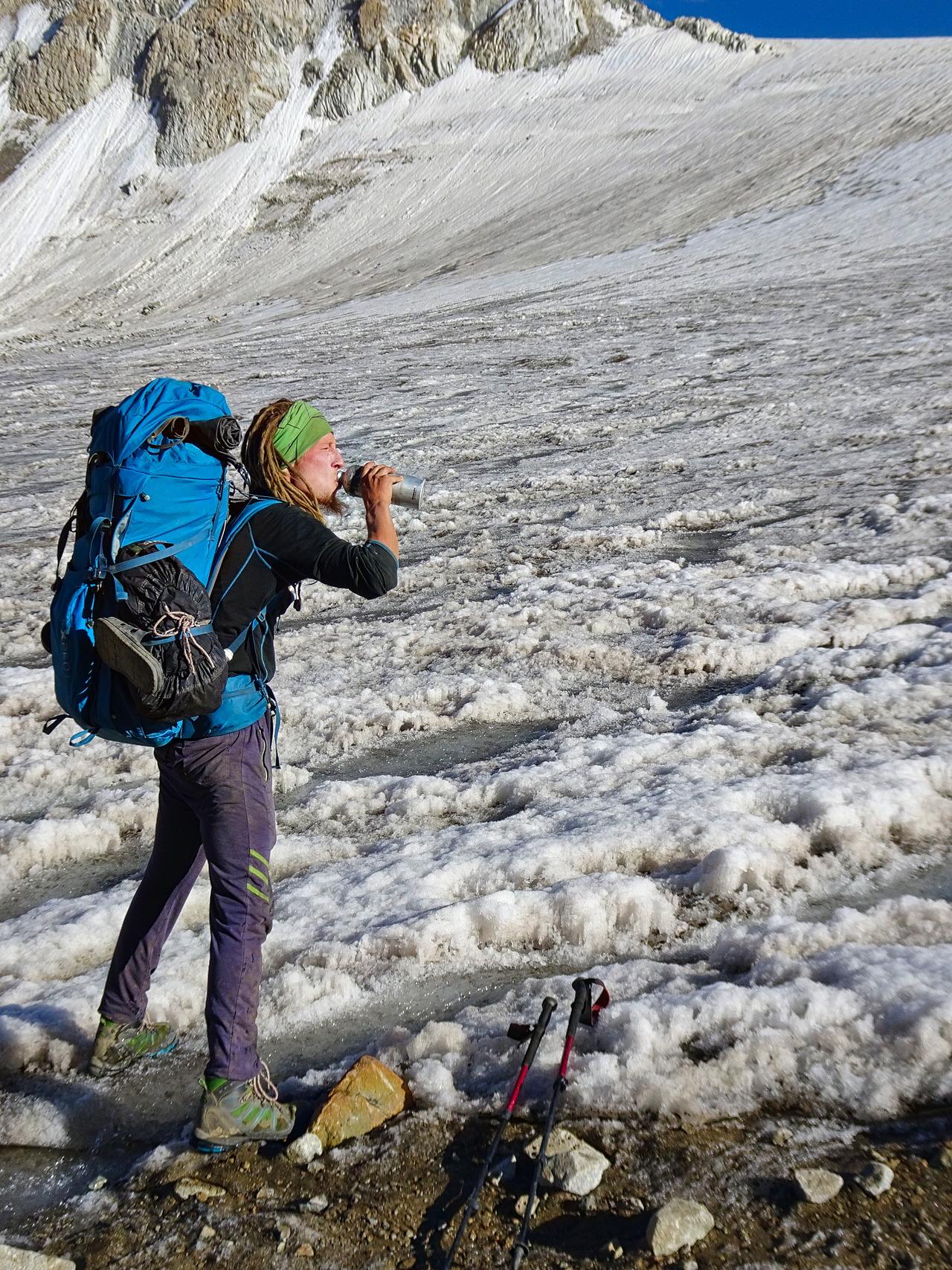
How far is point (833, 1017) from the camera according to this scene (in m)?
2.47

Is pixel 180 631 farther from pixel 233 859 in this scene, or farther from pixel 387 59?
pixel 387 59

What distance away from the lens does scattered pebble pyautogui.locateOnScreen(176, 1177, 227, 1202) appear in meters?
2.27

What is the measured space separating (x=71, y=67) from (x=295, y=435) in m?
66.0

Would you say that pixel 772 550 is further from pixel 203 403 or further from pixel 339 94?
pixel 339 94

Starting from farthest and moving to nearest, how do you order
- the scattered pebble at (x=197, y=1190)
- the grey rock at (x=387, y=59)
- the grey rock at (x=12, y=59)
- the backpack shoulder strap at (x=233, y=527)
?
the grey rock at (x=12, y=59) → the grey rock at (x=387, y=59) → the backpack shoulder strap at (x=233, y=527) → the scattered pebble at (x=197, y=1190)

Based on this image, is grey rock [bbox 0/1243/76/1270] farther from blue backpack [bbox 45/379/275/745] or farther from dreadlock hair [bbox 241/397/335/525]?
dreadlock hair [bbox 241/397/335/525]

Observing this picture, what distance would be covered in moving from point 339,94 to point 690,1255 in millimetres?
59333

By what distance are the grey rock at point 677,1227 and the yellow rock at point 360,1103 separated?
29.7 inches

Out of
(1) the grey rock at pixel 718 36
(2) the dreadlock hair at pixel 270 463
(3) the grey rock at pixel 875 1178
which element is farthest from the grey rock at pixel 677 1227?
(1) the grey rock at pixel 718 36

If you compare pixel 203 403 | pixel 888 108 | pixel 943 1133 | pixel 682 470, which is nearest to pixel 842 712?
pixel 943 1133

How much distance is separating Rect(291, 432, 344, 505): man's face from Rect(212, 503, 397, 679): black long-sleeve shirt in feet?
0.69

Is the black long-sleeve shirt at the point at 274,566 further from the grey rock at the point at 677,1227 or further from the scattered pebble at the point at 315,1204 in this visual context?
the grey rock at the point at 677,1227

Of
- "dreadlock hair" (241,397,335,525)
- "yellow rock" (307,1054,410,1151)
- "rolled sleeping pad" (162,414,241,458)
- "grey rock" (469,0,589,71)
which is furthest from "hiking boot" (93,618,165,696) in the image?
"grey rock" (469,0,589,71)

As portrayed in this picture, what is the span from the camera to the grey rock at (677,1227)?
196 centimetres
